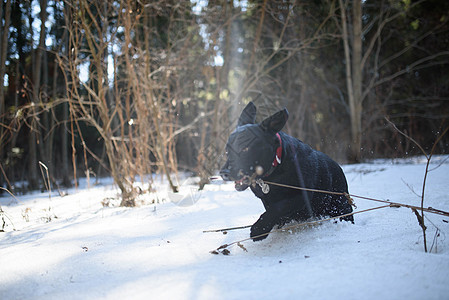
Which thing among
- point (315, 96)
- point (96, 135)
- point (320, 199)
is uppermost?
point (315, 96)

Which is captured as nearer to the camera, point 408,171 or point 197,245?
point 197,245

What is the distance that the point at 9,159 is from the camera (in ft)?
24.3

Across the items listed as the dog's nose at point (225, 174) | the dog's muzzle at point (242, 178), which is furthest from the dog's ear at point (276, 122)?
the dog's nose at point (225, 174)

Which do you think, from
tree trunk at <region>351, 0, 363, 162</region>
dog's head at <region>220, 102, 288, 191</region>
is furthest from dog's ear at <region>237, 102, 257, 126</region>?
tree trunk at <region>351, 0, 363, 162</region>

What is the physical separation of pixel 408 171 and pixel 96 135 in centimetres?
1105

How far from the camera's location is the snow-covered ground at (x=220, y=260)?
1.42m

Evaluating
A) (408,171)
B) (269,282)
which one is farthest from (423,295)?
(408,171)

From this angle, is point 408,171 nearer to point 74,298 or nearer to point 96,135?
point 74,298

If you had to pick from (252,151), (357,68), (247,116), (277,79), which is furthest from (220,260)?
(277,79)

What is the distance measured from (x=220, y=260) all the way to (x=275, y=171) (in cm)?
76

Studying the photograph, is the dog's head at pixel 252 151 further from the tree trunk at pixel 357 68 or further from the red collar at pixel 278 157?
the tree trunk at pixel 357 68

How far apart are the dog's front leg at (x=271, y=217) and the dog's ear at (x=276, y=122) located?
532mm

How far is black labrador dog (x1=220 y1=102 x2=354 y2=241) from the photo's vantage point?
2129mm

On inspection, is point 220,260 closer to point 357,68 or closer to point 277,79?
point 357,68
